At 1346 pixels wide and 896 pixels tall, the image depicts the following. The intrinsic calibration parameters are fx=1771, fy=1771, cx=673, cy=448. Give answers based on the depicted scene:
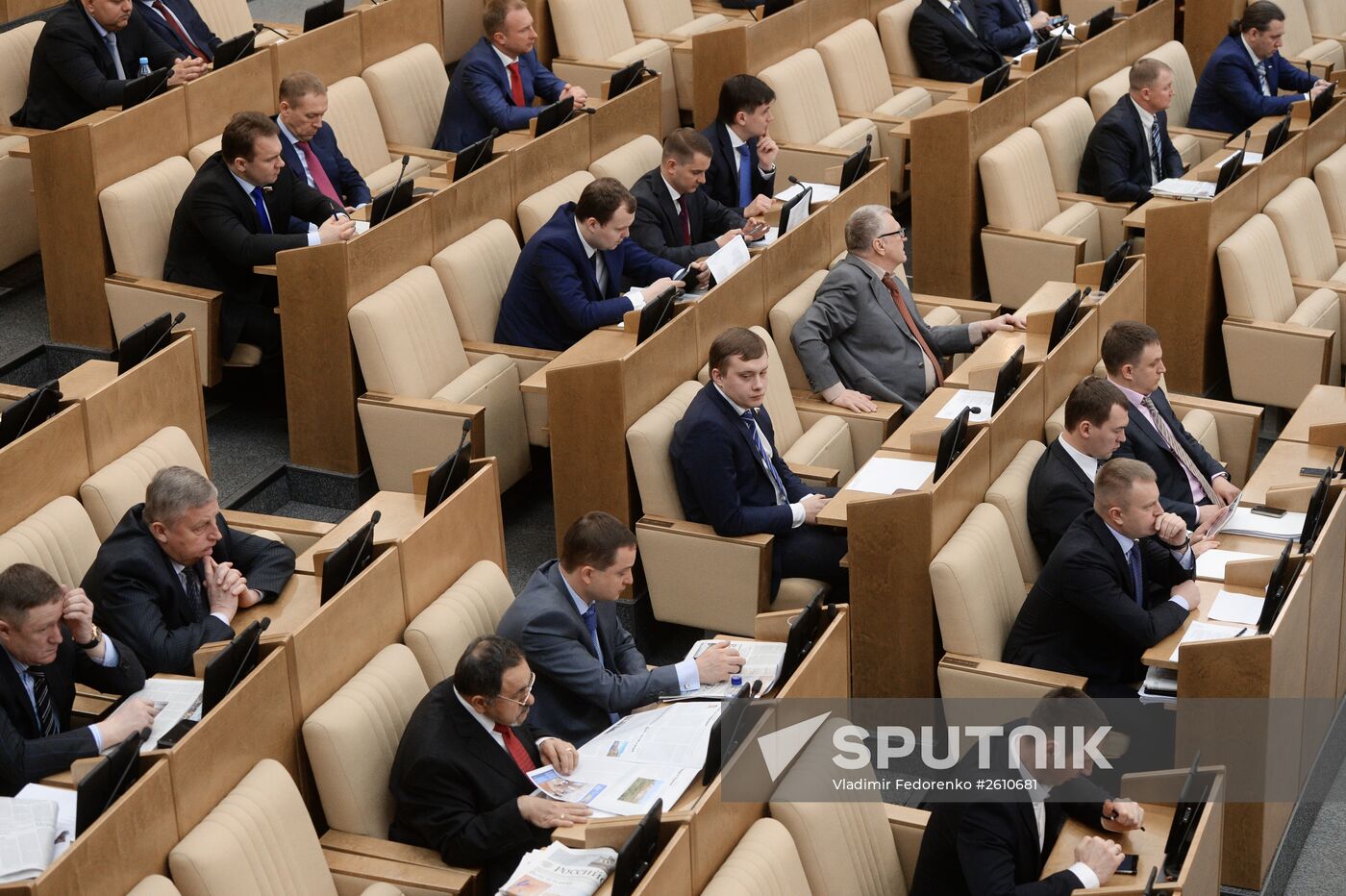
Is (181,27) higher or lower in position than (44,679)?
higher

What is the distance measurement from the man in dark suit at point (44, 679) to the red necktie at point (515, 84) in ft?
11.2

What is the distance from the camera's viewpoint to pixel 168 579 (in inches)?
144

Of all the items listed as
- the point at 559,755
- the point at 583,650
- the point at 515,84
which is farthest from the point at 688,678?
the point at 515,84

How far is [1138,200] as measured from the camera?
650 cm

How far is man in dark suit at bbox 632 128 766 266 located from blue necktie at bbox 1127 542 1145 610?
74.7 inches

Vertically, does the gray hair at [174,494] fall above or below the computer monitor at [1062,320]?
above

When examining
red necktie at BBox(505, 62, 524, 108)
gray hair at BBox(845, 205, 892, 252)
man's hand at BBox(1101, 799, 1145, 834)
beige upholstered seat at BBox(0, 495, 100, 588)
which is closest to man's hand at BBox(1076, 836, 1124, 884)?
man's hand at BBox(1101, 799, 1145, 834)

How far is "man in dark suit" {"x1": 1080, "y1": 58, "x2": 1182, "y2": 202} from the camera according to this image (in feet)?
21.4

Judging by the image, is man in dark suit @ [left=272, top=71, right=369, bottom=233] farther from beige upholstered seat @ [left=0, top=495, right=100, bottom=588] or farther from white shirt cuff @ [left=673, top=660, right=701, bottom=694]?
white shirt cuff @ [left=673, top=660, right=701, bottom=694]

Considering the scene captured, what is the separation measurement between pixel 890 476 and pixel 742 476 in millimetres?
365

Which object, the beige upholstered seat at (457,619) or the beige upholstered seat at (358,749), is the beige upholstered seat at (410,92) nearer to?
the beige upholstered seat at (457,619)

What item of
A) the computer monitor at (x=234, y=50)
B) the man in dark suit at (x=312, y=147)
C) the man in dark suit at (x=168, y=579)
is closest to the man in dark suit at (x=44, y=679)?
the man in dark suit at (x=168, y=579)

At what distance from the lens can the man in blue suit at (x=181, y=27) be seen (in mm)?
6047

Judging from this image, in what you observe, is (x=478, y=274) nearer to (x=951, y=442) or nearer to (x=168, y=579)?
(x=951, y=442)
